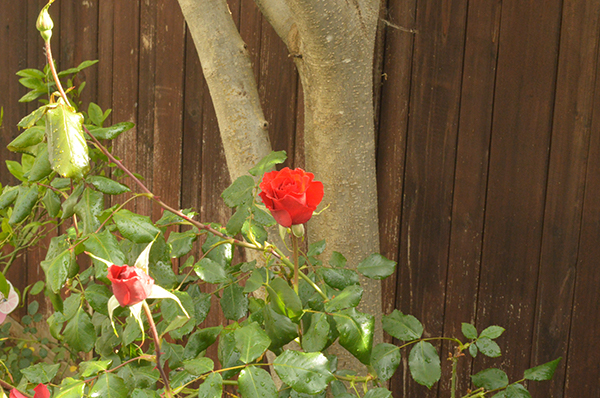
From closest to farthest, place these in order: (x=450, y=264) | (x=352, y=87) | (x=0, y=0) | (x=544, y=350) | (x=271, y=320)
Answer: (x=271, y=320) → (x=352, y=87) → (x=544, y=350) → (x=450, y=264) → (x=0, y=0)

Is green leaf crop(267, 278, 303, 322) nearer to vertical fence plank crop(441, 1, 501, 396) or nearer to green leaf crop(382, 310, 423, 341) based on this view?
green leaf crop(382, 310, 423, 341)

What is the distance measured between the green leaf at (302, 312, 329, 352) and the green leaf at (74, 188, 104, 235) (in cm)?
35

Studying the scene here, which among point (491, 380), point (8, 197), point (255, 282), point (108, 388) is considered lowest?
point (491, 380)

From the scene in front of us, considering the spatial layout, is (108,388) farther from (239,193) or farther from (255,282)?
(239,193)

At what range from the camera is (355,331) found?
2.64ft

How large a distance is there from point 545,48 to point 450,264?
571 mm

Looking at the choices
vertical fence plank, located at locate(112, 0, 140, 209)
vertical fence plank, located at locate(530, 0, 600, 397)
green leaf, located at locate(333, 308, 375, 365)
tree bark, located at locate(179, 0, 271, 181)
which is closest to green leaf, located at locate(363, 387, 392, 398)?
green leaf, located at locate(333, 308, 375, 365)

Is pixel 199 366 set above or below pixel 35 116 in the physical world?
below

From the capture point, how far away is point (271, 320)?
832 mm

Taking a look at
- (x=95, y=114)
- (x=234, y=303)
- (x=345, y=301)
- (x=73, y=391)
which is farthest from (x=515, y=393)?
(x=95, y=114)

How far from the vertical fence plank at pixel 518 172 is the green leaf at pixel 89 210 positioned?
94cm

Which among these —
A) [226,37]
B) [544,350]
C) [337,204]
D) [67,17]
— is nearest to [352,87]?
[337,204]

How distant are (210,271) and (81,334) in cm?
24

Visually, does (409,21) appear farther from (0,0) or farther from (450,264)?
(0,0)
